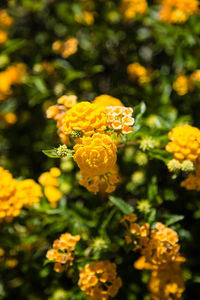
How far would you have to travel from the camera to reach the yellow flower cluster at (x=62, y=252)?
221cm

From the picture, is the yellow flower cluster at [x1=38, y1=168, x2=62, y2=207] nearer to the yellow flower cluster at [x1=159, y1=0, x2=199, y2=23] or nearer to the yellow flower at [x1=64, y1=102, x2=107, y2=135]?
the yellow flower at [x1=64, y1=102, x2=107, y2=135]

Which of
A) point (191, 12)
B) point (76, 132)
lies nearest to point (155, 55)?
point (191, 12)

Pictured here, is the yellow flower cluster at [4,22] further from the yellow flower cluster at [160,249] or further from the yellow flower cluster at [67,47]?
the yellow flower cluster at [160,249]

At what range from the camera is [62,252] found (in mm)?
2273

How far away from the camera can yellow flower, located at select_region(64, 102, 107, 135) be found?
1835 millimetres

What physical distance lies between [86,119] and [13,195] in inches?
36.7

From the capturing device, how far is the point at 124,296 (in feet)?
9.13

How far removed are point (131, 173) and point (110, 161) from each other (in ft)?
3.71

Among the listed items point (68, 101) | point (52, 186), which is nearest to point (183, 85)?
point (68, 101)

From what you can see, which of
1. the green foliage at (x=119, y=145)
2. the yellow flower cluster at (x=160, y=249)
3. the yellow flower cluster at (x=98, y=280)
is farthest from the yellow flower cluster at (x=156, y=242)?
the yellow flower cluster at (x=98, y=280)

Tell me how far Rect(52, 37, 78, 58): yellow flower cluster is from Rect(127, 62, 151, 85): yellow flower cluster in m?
0.63

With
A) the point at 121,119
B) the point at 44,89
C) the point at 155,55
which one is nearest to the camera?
the point at 121,119

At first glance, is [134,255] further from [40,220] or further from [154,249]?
[40,220]

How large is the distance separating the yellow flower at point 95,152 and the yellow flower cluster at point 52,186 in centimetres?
97
